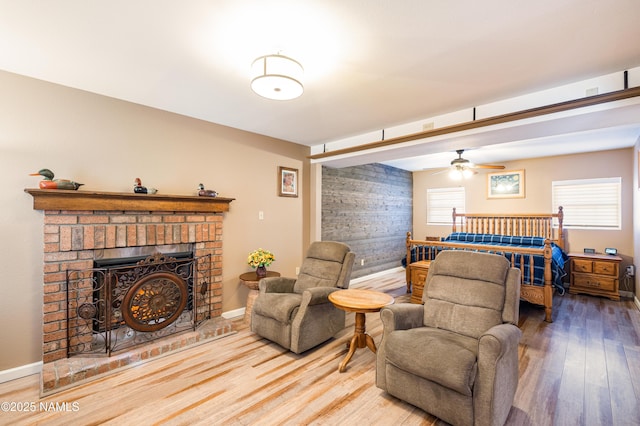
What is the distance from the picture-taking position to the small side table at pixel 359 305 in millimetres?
2531

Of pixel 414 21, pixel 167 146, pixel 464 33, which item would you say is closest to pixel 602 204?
pixel 464 33

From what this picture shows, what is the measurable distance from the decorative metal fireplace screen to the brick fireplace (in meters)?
0.08

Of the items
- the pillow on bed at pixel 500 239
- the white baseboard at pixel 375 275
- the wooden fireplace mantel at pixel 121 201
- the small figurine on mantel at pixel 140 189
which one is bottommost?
the white baseboard at pixel 375 275

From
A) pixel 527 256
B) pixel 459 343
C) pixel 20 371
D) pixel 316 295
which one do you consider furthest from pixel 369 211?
pixel 20 371

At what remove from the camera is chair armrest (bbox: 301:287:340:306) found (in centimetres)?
284

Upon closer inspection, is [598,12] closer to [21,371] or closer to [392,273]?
[21,371]

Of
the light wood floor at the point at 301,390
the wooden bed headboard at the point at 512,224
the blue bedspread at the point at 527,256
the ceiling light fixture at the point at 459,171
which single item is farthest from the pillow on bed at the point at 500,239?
the light wood floor at the point at 301,390

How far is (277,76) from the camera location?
2.05m

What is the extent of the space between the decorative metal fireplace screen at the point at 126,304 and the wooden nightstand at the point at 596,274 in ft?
19.9

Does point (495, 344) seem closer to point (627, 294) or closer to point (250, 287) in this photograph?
point (250, 287)

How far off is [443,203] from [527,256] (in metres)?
3.18

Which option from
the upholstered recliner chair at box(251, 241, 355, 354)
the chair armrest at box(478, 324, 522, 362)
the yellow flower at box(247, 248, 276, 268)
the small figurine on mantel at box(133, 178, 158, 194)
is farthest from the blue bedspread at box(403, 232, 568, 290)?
the small figurine on mantel at box(133, 178, 158, 194)

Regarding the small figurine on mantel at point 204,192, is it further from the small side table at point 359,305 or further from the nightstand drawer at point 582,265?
the nightstand drawer at point 582,265

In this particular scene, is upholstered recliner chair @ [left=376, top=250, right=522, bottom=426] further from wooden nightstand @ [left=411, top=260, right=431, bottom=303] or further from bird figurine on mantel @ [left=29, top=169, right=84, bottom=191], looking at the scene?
bird figurine on mantel @ [left=29, top=169, right=84, bottom=191]
